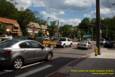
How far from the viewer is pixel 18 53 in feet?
50.3

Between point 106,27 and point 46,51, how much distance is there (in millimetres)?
126670

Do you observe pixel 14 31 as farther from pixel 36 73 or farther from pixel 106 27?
pixel 36 73

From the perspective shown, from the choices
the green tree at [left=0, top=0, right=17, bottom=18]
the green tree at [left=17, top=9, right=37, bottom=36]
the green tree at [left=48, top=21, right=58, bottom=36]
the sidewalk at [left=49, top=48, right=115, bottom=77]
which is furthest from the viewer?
the green tree at [left=48, top=21, right=58, bottom=36]

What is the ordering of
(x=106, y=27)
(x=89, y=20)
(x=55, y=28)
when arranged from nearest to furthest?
(x=55, y=28) → (x=106, y=27) → (x=89, y=20)

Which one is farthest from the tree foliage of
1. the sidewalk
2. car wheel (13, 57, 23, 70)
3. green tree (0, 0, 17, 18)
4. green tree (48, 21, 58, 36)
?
car wheel (13, 57, 23, 70)

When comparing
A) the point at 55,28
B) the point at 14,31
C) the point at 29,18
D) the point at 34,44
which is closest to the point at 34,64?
the point at 34,44

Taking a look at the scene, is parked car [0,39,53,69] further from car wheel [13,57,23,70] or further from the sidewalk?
the sidewalk

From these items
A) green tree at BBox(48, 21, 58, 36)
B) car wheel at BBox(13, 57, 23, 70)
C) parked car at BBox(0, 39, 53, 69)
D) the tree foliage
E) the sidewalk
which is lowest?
the sidewalk

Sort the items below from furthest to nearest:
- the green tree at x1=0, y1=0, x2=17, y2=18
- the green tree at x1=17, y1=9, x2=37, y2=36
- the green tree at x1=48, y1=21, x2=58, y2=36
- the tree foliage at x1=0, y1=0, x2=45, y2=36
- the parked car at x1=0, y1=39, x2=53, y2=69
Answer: the green tree at x1=48, y1=21, x2=58, y2=36 → the green tree at x1=17, y1=9, x2=37, y2=36 → the tree foliage at x1=0, y1=0, x2=45, y2=36 → the green tree at x1=0, y1=0, x2=17, y2=18 → the parked car at x1=0, y1=39, x2=53, y2=69

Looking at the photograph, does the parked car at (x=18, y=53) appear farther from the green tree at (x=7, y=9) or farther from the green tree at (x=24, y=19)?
the green tree at (x=24, y=19)

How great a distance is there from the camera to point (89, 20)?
190 metres

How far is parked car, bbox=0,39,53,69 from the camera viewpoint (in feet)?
48.3

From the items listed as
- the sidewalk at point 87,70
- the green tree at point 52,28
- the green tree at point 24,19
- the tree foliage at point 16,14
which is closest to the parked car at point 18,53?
the sidewalk at point 87,70

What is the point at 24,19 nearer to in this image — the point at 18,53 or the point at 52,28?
the point at 52,28
